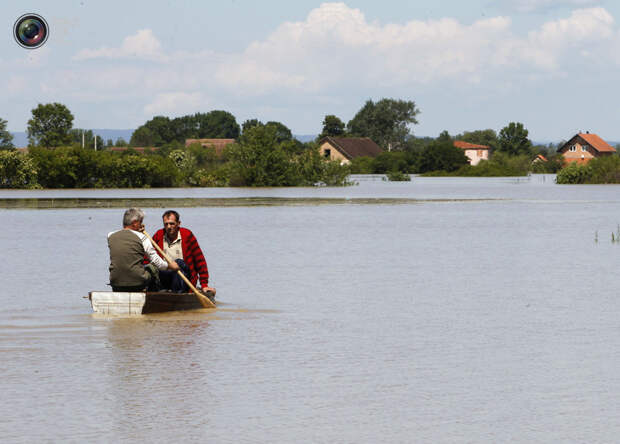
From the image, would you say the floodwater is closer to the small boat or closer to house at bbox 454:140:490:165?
the small boat

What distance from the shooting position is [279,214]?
43.6 m

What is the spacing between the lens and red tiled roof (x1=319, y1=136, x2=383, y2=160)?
144375mm

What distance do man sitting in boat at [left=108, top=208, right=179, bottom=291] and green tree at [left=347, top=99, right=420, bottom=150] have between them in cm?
16691

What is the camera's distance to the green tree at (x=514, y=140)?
160 m

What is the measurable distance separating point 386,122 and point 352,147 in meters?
36.6

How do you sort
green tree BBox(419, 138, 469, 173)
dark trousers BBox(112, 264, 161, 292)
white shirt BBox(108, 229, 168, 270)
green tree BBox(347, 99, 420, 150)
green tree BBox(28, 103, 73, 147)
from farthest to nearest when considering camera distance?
green tree BBox(347, 99, 420, 150) → green tree BBox(419, 138, 469, 173) → green tree BBox(28, 103, 73, 147) → dark trousers BBox(112, 264, 161, 292) → white shirt BBox(108, 229, 168, 270)

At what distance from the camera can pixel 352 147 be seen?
147 meters

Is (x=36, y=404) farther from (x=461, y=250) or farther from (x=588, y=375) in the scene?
(x=461, y=250)

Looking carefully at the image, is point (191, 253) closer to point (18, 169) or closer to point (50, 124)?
point (18, 169)

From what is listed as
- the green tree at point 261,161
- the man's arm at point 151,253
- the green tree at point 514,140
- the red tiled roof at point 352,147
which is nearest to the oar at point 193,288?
the man's arm at point 151,253

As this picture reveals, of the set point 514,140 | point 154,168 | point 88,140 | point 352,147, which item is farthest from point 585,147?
point 154,168

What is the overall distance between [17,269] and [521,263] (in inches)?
441

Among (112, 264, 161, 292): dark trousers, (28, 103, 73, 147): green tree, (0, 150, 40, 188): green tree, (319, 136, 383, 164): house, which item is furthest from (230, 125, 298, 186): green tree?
(319, 136, 383, 164): house

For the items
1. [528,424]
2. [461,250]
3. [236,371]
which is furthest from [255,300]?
[461,250]
